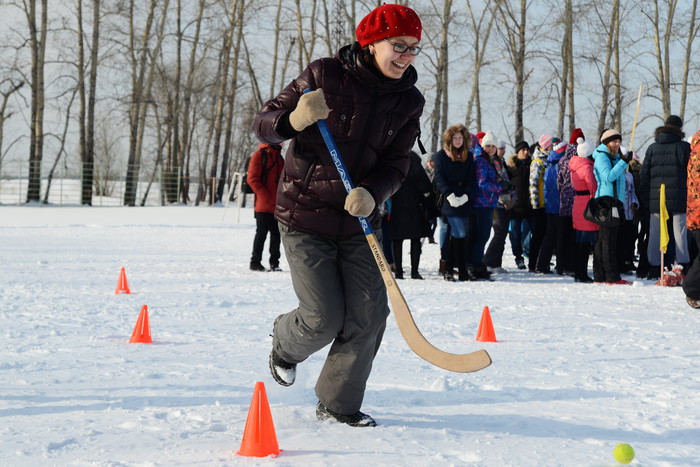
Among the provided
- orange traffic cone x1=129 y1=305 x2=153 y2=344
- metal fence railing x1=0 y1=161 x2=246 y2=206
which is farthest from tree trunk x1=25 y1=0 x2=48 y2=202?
orange traffic cone x1=129 y1=305 x2=153 y2=344

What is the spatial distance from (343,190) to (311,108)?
1.37ft

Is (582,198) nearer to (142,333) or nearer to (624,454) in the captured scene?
(142,333)

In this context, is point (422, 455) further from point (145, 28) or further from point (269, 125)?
point (145, 28)

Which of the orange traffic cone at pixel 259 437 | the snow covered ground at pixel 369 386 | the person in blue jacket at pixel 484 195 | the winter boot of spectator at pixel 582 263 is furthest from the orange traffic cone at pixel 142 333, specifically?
the winter boot of spectator at pixel 582 263

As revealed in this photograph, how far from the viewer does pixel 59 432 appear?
318cm

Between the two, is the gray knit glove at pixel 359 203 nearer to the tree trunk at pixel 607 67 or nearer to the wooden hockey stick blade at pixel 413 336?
the wooden hockey stick blade at pixel 413 336

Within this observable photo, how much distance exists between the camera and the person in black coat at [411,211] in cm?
937

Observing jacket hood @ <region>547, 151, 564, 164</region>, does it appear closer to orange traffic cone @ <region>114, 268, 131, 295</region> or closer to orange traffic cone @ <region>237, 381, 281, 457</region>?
orange traffic cone @ <region>114, 268, 131, 295</region>

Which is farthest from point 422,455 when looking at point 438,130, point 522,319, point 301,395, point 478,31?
point 478,31

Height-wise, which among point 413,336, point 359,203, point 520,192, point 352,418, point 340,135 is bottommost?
point 352,418

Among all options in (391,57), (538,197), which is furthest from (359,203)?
(538,197)

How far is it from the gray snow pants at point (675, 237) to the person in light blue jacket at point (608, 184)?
515 mm

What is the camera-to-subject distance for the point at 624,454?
2906mm

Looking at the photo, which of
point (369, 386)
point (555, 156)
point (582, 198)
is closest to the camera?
point (369, 386)
